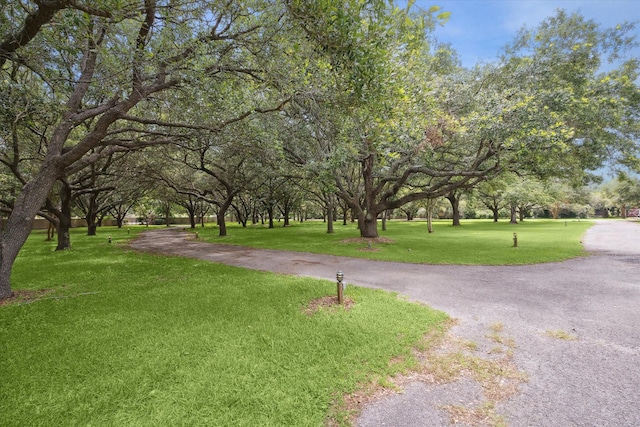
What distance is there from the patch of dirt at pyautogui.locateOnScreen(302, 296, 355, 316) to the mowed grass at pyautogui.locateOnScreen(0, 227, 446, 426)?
0.18 metres

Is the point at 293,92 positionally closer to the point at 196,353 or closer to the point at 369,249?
the point at 196,353

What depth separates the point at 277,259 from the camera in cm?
1184

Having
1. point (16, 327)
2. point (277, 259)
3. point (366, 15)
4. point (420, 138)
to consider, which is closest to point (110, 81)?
point (16, 327)

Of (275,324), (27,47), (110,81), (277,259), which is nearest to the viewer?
(275,324)

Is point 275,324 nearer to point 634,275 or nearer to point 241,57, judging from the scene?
point 241,57

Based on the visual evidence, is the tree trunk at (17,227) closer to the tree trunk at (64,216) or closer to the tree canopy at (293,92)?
the tree canopy at (293,92)

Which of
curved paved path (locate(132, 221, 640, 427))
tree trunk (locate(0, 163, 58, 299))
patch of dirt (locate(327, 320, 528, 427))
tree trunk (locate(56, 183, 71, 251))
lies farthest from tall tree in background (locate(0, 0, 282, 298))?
tree trunk (locate(56, 183, 71, 251))

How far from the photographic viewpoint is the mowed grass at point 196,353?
286 cm

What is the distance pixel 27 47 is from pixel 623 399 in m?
10.9

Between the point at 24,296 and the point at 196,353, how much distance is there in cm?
601

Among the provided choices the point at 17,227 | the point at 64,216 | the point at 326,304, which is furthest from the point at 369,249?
the point at 64,216

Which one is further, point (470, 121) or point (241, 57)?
point (470, 121)

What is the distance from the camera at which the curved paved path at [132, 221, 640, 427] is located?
2.84m

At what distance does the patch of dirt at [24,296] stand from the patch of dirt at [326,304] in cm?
618
